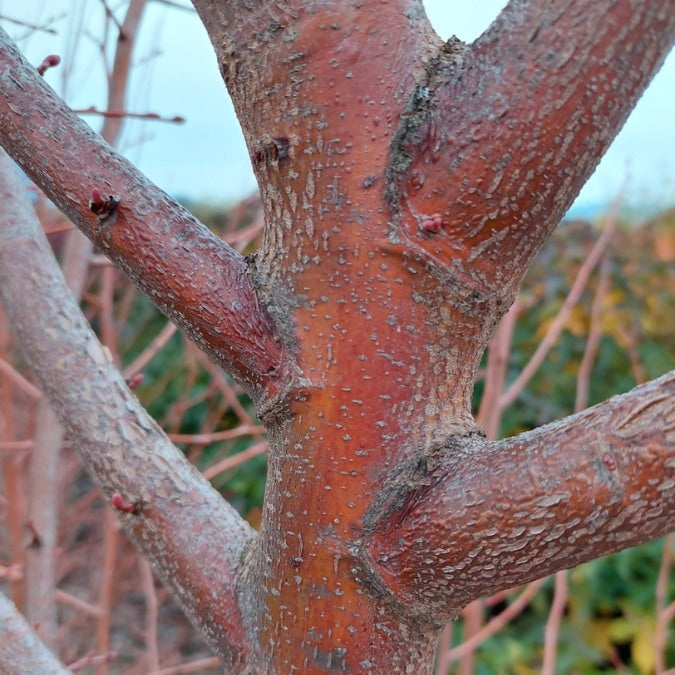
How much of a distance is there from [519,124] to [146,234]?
0.84ft

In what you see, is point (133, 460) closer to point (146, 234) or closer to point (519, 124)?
point (146, 234)

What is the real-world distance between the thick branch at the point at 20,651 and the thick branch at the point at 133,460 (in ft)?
0.35

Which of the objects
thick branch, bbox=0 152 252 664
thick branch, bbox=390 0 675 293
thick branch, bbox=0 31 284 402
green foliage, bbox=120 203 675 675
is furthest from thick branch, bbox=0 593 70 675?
green foliage, bbox=120 203 675 675

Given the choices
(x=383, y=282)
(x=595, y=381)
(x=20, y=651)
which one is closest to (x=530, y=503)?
(x=383, y=282)

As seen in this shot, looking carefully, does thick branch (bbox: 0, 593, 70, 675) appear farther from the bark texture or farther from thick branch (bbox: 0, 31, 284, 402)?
thick branch (bbox: 0, 31, 284, 402)

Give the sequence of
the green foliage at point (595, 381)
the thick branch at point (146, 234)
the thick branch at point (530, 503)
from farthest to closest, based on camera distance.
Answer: the green foliage at point (595, 381), the thick branch at point (146, 234), the thick branch at point (530, 503)

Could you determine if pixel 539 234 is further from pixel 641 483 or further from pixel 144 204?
pixel 144 204

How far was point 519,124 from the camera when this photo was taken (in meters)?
0.44

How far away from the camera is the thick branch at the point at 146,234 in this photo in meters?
0.52

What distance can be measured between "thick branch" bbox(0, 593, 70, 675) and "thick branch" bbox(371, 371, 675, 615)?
293 mm

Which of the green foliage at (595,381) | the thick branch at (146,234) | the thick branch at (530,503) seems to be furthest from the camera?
the green foliage at (595,381)

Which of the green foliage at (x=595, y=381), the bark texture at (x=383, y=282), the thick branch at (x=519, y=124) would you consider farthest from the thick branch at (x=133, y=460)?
the green foliage at (x=595, y=381)

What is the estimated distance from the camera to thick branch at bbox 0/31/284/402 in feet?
1.72

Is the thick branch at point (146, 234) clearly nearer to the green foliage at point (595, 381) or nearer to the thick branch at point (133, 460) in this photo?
the thick branch at point (133, 460)
